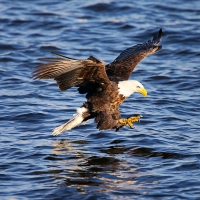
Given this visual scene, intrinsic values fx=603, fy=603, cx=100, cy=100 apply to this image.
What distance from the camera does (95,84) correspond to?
8.16 meters

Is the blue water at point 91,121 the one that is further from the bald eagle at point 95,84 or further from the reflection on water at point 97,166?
the bald eagle at point 95,84

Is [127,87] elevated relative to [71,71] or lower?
lower

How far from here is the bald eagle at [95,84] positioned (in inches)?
294

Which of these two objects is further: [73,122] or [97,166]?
[73,122]

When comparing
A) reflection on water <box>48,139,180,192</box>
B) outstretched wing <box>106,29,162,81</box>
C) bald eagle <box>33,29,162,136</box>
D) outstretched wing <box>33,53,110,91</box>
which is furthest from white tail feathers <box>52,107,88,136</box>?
outstretched wing <box>106,29,162,81</box>

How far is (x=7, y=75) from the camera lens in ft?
38.3

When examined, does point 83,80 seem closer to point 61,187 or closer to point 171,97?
point 61,187

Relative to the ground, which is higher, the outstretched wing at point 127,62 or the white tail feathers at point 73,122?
the outstretched wing at point 127,62

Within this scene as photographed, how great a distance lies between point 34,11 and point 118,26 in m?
2.42

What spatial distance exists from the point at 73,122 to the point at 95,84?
64 cm

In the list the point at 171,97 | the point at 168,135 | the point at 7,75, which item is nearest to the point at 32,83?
the point at 7,75

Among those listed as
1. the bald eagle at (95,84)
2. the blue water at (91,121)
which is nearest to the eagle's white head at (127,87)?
the bald eagle at (95,84)

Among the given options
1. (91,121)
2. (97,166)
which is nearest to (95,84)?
(97,166)

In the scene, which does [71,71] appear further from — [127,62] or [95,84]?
[127,62]
